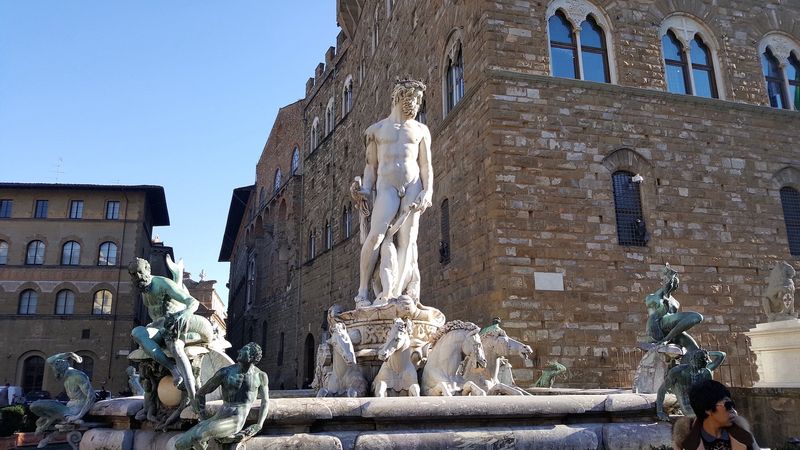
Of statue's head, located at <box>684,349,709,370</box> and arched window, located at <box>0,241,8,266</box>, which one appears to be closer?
statue's head, located at <box>684,349,709,370</box>

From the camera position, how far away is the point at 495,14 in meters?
10.6

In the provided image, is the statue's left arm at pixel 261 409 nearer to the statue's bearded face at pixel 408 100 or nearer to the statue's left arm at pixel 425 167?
the statue's left arm at pixel 425 167

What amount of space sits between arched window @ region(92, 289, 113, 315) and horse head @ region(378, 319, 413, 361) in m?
27.2

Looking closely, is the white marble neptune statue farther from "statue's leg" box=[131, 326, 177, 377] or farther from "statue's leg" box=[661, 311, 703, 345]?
"statue's leg" box=[661, 311, 703, 345]

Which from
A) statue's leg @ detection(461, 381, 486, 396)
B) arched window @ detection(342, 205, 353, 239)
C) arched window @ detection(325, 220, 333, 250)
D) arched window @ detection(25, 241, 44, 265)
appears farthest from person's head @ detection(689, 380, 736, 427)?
arched window @ detection(25, 241, 44, 265)

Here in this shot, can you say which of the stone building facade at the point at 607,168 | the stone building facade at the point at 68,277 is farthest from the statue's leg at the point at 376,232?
the stone building facade at the point at 68,277

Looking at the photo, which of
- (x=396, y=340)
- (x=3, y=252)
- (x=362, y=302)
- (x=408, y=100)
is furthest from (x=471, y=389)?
(x=3, y=252)

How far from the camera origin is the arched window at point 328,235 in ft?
72.9

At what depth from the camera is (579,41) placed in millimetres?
11203

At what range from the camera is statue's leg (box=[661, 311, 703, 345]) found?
6.03 metres

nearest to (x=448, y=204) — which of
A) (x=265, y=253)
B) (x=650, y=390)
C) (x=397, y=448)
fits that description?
(x=650, y=390)

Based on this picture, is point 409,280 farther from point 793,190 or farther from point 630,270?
point 793,190

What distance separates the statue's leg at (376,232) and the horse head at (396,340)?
0.91m

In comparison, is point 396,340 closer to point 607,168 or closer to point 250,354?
point 250,354
